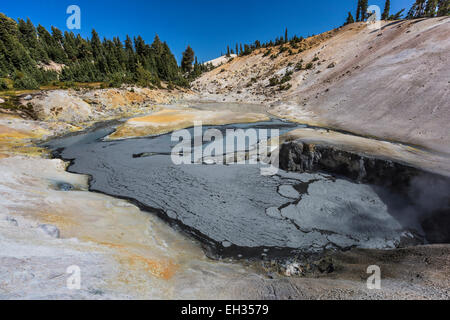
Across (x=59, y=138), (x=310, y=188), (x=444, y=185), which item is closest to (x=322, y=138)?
(x=310, y=188)

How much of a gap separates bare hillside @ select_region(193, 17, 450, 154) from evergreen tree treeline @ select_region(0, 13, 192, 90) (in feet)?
84.5

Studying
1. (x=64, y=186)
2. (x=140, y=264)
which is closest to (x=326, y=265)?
(x=140, y=264)

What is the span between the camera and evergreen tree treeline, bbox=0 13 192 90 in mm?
37875

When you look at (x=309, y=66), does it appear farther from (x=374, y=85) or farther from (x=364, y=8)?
(x=364, y=8)

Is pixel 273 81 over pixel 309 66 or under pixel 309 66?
under

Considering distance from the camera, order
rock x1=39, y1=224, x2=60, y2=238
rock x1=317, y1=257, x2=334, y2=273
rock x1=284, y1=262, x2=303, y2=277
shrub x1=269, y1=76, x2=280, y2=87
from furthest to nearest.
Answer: shrub x1=269, y1=76, x2=280, y2=87 → rock x1=284, y1=262, x2=303, y2=277 → rock x1=317, y1=257, x2=334, y2=273 → rock x1=39, y1=224, x2=60, y2=238

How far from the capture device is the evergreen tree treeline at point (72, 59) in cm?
3788

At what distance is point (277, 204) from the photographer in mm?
8352

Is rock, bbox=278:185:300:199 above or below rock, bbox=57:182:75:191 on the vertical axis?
below

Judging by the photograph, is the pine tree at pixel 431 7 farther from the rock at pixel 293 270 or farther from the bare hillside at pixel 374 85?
the rock at pixel 293 270

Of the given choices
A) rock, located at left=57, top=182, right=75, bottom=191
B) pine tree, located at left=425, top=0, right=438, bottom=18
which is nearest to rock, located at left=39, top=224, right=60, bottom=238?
rock, located at left=57, top=182, right=75, bottom=191

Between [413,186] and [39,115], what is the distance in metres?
33.4

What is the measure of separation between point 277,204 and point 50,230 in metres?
7.69

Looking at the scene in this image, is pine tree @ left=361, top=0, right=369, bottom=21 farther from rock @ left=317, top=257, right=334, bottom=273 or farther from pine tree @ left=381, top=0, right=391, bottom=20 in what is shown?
rock @ left=317, top=257, right=334, bottom=273
